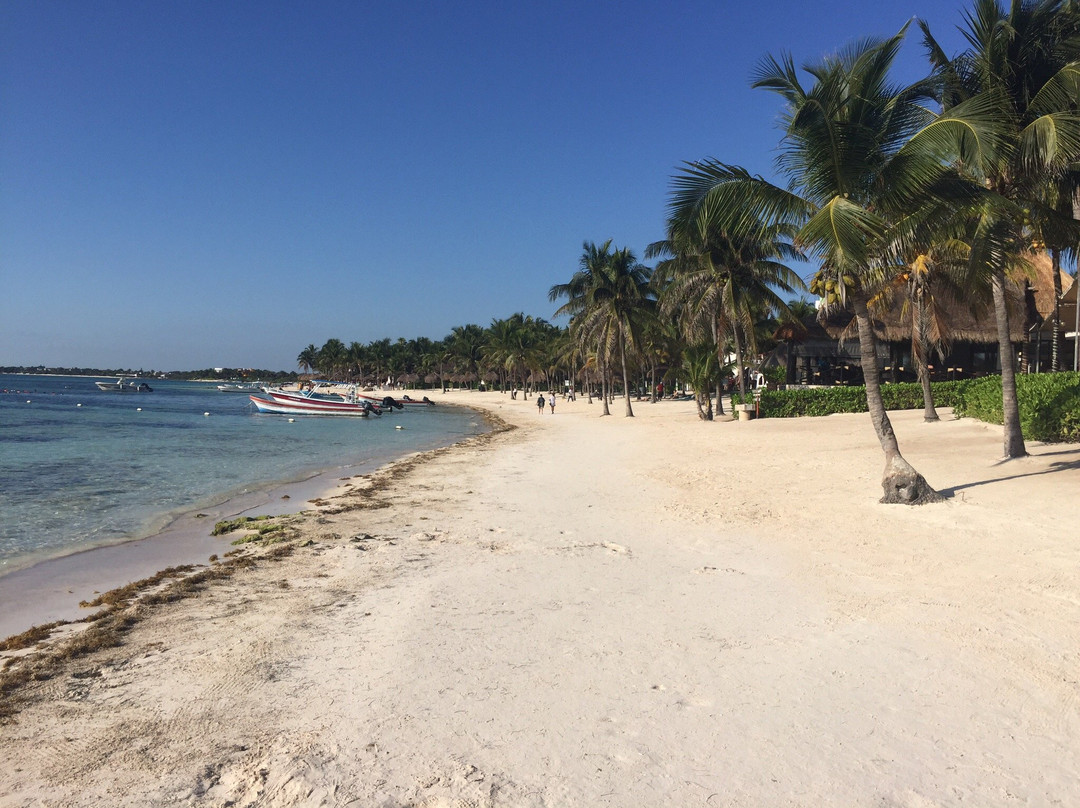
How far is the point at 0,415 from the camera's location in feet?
155

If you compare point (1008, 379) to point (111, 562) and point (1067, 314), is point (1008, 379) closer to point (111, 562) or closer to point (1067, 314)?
point (111, 562)

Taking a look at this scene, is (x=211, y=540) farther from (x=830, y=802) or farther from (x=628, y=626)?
(x=830, y=802)

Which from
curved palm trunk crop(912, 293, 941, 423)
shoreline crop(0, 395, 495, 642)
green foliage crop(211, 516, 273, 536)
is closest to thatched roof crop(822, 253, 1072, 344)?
curved palm trunk crop(912, 293, 941, 423)

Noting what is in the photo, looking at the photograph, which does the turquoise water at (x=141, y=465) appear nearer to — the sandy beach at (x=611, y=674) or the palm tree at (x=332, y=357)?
the sandy beach at (x=611, y=674)

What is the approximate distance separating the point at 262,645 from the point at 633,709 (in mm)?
3043

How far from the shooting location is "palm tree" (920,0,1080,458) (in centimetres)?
952

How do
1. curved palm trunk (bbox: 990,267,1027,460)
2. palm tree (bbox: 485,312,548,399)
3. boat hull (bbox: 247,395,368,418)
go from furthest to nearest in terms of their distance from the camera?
1. palm tree (bbox: 485,312,548,399)
2. boat hull (bbox: 247,395,368,418)
3. curved palm trunk (bbox: 990,267,1027,460)

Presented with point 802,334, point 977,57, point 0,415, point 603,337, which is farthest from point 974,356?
point 0,415

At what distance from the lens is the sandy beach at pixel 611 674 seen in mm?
3348

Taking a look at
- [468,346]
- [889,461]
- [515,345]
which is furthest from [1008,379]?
[468,346]

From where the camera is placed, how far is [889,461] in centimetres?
937

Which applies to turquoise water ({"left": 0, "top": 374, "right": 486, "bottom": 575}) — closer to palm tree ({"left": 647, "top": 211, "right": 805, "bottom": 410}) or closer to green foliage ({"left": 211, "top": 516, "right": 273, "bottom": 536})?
green foliage ({"left": 211, "top": 516, "right": 273, "bottom": 536})

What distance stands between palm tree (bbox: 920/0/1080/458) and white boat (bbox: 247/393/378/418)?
43.6m

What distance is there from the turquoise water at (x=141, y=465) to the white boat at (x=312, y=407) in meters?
8.77
